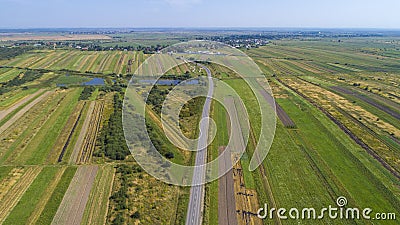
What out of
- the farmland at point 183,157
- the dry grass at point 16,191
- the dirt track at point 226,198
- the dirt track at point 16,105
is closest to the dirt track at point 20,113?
the farmland at point 183,157

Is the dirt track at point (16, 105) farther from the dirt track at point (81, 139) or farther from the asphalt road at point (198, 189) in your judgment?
the asphalt road at point (198, 189)

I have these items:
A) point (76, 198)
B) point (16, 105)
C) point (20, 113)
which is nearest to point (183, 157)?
point (76, 198)

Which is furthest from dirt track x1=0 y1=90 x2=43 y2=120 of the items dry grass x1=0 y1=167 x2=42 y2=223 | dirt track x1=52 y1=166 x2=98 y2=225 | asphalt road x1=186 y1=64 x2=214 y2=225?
asphalt road x1=186 y1=64 x2=214 y2=225

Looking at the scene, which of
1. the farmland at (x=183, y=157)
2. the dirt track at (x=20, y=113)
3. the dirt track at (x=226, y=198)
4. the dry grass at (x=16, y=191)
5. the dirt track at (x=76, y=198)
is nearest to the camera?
the dirt track at (x=76, y=198)

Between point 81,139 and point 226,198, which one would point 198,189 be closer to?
point 226,198

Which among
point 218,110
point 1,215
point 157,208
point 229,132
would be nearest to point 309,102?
point 218,110
